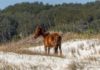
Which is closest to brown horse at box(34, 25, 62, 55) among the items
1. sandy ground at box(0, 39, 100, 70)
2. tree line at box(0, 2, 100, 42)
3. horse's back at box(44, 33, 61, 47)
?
horse's back at box(44, 33, 61, 47)

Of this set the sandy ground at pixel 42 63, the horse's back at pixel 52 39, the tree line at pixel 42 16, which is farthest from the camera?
the tree line at pixel 42 16

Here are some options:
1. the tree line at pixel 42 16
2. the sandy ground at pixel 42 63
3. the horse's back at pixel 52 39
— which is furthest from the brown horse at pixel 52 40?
the tree line at pixel 42 16

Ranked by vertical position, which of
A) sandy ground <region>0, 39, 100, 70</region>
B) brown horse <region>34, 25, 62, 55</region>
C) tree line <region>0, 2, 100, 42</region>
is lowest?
sandy ground <region>0, 39, 100, 70</region>

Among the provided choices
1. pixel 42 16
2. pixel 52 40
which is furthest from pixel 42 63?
pixel 42 16

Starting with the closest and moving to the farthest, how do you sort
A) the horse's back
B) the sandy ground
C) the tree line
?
the sandy ground, the horse's back, the tree line

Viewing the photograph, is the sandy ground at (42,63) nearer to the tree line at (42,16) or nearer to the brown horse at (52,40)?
the brown horse at (52,40)

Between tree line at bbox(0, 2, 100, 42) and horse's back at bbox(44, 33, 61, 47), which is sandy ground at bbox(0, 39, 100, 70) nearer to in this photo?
horse's back at bbox(44, 33, 61, 47)

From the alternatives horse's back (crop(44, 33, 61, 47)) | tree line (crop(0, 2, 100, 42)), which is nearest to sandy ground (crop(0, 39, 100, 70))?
horse's back (crop(44, 33, 61, 47))

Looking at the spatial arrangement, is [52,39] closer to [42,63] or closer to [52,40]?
[52,40]

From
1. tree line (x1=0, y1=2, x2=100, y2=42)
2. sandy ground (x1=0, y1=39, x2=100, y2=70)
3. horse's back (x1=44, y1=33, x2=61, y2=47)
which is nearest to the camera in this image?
sandy ground (x1=0, y1=39, x2=100, y2=70)

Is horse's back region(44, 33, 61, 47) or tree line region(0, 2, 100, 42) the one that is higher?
tree line region(0, 2, 100, 42)

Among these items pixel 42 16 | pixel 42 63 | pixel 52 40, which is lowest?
pixel 42 63

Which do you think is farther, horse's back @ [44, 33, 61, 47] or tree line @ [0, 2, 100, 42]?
tree line @ [0, 2, 100, 42]

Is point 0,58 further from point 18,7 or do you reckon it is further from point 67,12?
point 18,7
